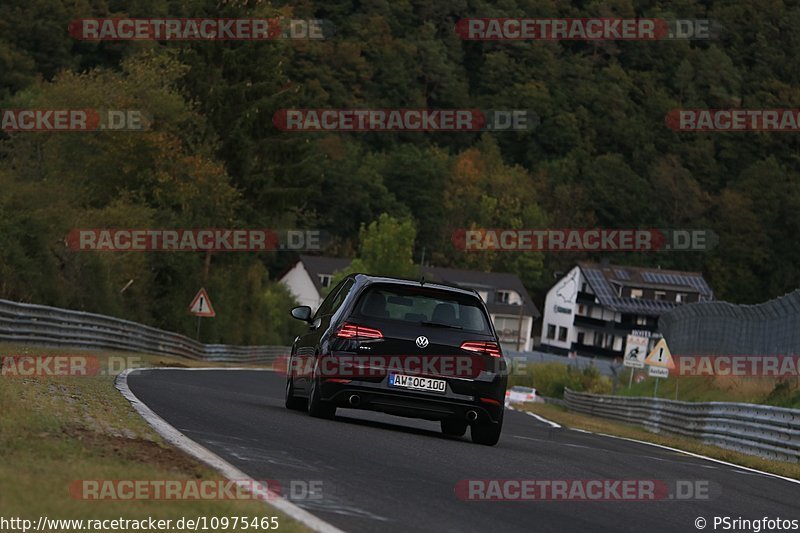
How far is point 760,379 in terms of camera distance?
96.2ft

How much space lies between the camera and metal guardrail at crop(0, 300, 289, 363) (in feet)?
90.2

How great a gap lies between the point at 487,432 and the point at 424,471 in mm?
4024

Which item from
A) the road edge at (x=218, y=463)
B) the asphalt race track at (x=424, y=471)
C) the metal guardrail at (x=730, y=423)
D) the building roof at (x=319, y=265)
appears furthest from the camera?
the building roof at (x=319, y=265)

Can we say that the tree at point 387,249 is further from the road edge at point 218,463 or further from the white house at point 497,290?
the road edge at point 218,463

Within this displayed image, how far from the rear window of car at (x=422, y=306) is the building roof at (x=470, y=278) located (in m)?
115

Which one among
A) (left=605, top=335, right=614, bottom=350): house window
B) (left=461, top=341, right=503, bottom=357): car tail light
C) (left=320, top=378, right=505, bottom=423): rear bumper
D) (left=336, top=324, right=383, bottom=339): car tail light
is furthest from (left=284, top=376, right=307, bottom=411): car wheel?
(left=605, top=335, right=614, bottom=350): house window

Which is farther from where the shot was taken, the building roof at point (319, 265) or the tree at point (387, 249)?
the building roof at point (319, 265)

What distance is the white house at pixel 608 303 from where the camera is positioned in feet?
470

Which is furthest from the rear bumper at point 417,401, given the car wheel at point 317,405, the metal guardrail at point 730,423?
the metal guardrail at point 730,423

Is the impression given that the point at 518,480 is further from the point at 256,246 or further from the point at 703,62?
the point at 703,62

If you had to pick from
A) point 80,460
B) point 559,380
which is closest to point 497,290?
point 559,380

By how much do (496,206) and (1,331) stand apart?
5247 inches

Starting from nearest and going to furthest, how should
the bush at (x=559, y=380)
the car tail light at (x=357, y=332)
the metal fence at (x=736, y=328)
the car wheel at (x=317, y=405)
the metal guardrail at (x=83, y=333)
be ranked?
the car tail light at (x=357, y=332) < the car wheel at (x=317, y=405) < the metal fence at (x=736, y=328) < the metal guardrail at (x=83, y=333) < the bush at (x=559, y=380)

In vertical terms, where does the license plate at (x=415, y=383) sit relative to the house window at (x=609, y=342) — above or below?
below
